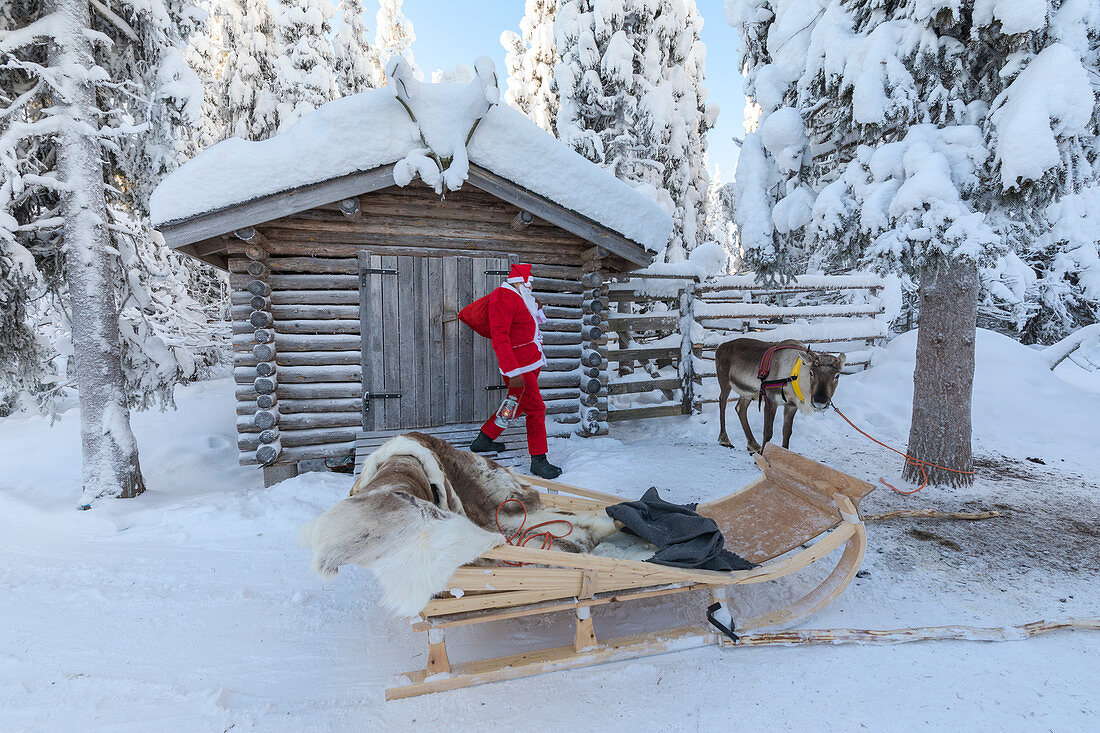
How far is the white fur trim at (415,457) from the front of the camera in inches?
109

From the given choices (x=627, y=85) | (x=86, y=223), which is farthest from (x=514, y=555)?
(x=627, y=85)

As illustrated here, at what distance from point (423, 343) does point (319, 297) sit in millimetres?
1290

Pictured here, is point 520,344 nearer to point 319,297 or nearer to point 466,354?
point 466,354

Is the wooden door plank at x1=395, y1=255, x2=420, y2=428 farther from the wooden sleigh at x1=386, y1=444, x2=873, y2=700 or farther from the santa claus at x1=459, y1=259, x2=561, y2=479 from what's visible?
the wooden sleigh at x1=386, y1=444, x2=873, y2=700

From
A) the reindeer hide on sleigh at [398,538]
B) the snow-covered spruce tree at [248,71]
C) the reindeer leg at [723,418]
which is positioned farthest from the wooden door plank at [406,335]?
the snow-covered spruce tree at [248,71]

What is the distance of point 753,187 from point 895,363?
5857 millimetres

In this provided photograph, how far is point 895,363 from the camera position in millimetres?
9484

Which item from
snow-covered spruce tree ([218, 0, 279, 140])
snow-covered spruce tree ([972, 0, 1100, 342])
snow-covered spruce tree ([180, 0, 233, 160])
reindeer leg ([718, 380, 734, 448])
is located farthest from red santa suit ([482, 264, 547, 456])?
snow-covered spruce tree ([180, 0, 233, 160])

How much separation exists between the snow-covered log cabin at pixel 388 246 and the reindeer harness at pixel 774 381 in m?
1.98

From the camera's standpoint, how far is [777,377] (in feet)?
19.6

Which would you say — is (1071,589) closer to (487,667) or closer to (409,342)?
(487,667)

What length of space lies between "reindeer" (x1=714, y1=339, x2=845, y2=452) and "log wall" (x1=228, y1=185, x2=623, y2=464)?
3.17 metres

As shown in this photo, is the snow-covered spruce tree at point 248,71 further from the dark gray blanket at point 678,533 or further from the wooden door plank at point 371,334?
the dark gray blanket at point 678,533

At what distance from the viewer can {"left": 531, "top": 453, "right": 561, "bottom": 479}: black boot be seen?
211 inches
